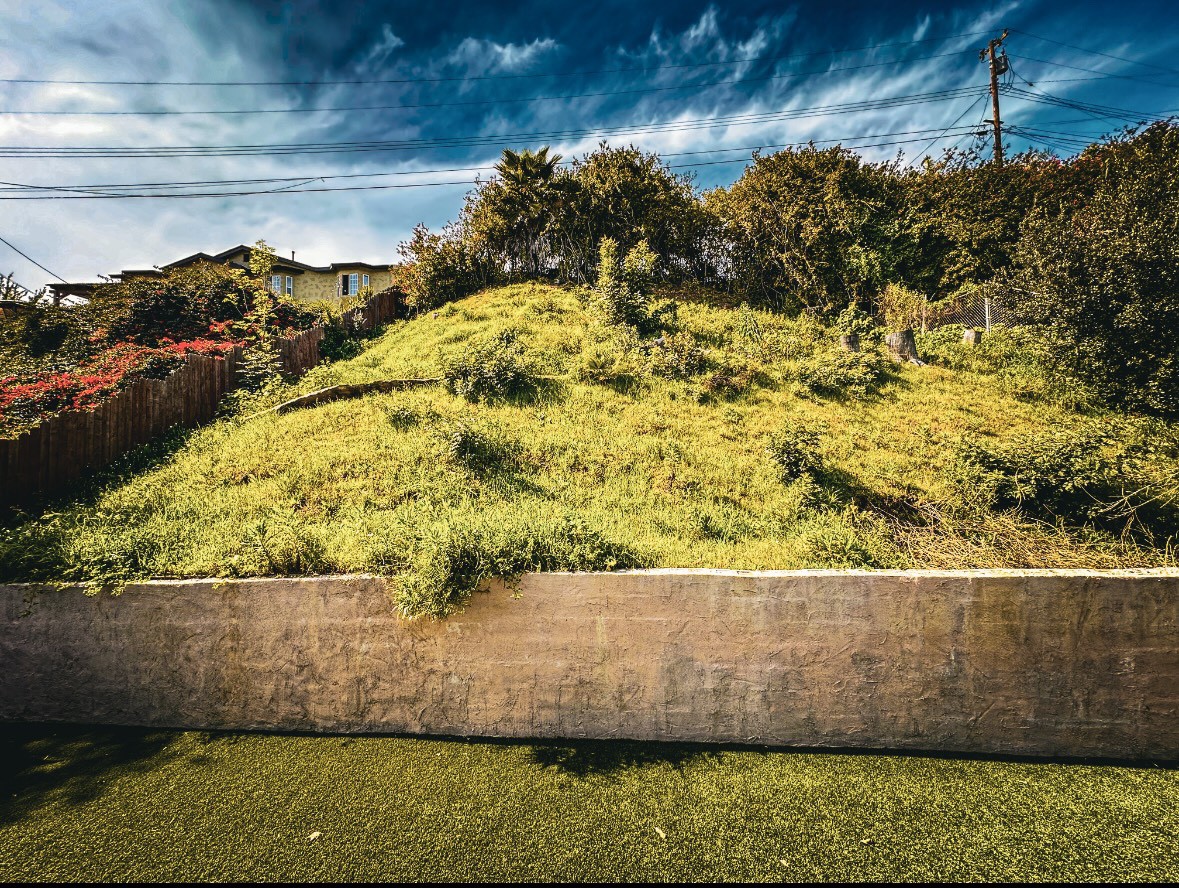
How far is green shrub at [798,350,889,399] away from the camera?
9.64 m

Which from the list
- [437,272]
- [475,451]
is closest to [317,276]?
[437,272]

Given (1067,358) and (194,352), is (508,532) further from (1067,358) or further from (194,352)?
(1067,358)

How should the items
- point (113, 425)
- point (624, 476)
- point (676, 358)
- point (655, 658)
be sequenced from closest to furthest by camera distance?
point (655, 658), point (624, 476), point (113, 425), point (676, 358)

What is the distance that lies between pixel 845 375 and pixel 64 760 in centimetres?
1214

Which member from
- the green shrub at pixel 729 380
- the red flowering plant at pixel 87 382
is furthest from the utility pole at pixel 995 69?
the red flowering plant at pixel 87 382

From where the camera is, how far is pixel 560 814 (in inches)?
124

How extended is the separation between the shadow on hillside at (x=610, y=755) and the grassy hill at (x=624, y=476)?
1.45 meters

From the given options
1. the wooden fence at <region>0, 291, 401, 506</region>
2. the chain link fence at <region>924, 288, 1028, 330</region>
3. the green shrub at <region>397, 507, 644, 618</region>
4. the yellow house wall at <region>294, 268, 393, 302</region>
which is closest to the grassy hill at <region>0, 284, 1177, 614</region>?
the green shrub at <region>397, 507, 644, 618</region>

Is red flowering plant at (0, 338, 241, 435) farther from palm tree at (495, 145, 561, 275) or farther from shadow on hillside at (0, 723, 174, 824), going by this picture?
palm tree at (495, 145, 561, 275)

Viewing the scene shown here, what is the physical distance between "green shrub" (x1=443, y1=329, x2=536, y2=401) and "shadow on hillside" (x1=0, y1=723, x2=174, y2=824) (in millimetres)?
6184

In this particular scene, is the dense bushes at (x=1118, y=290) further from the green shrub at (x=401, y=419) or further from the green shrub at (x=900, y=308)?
the green shrub at (x=401, y=419)

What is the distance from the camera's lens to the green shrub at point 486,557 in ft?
12.5

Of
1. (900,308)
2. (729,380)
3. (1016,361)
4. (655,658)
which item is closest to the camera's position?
(655,658)

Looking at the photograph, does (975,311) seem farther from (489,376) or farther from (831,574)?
(831,574)
